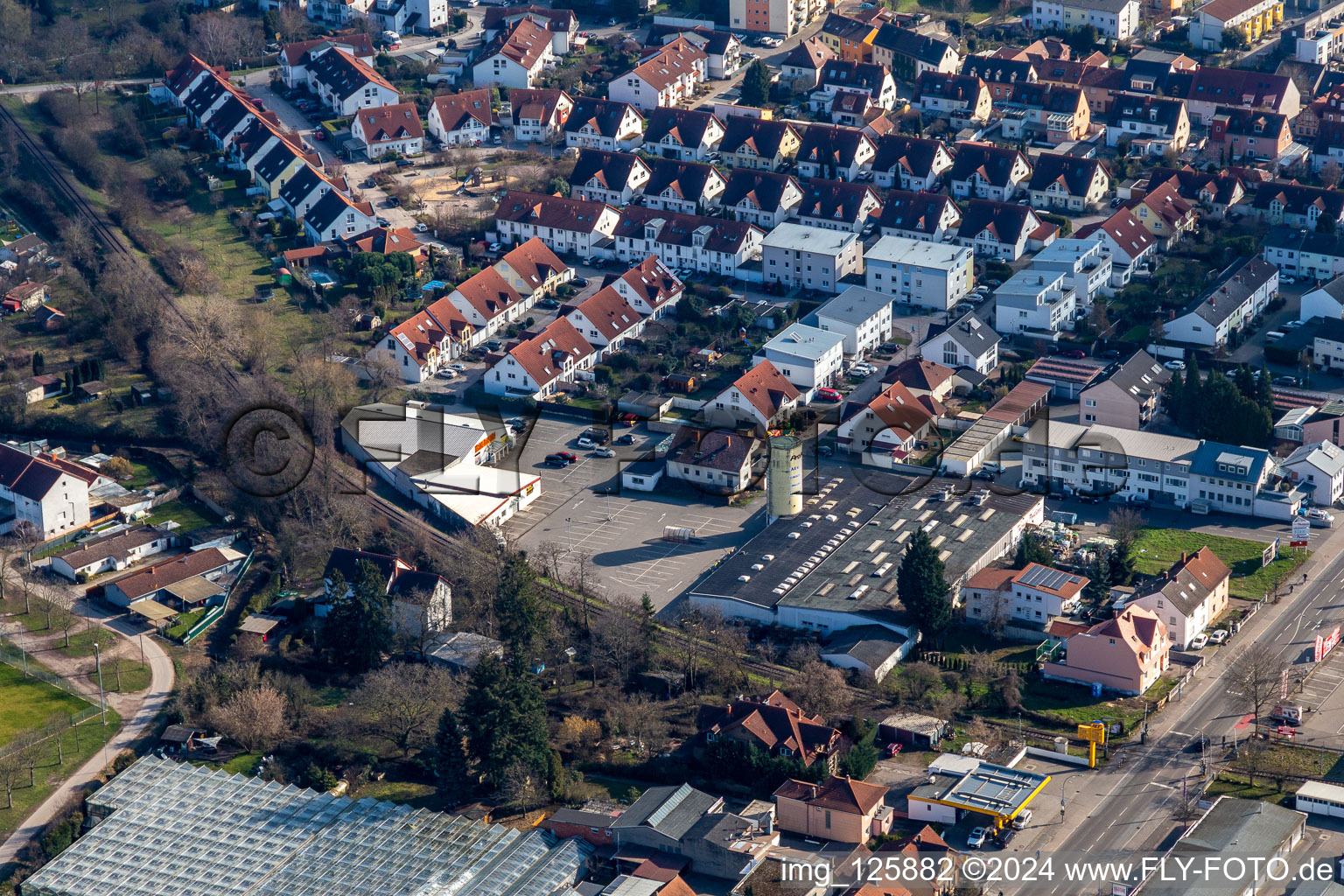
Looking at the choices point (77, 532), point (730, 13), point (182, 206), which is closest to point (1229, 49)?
point (730, 13)

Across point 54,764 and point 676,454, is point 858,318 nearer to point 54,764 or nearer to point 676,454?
point 676,454

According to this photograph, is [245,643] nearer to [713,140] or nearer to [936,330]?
[936,330]

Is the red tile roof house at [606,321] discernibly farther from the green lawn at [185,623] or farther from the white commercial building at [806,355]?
the green lawn at [185,623]

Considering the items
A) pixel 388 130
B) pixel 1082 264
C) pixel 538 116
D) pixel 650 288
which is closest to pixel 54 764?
pixel 650 288

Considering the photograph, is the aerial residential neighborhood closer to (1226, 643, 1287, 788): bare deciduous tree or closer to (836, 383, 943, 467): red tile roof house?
(836, 383, 943, 467): red tile roof house

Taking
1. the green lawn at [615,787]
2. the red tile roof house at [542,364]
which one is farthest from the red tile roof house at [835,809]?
A: the red tile roof house at [542,364]

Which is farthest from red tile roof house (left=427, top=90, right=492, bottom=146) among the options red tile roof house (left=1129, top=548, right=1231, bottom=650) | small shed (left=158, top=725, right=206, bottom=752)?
red tile roof house (left=1129, top=548, right=1231, bottom=650)

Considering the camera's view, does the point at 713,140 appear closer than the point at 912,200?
No
